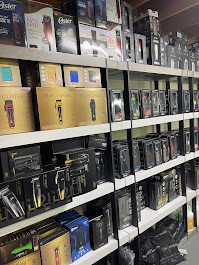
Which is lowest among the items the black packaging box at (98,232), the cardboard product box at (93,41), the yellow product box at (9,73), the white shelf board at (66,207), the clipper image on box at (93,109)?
the black packaging box at (98,232)

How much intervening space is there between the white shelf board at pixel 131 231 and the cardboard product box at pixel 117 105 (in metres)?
0.96

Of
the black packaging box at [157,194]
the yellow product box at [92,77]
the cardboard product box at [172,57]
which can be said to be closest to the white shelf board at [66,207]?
the black packaging box at [157,194]

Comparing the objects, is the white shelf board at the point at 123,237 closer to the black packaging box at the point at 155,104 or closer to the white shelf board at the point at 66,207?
the white shelf board at the point at 66,207

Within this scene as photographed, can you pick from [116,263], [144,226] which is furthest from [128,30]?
[116,263]

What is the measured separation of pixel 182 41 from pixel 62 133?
1903 mm

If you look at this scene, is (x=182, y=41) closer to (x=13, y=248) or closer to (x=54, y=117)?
(x=54, y=117)

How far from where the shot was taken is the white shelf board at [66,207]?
112 centimetres

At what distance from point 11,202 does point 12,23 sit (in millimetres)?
1014

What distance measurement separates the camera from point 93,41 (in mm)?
1516

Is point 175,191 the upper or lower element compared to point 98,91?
lower

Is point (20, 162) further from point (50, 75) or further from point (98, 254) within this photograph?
point (98, 254)

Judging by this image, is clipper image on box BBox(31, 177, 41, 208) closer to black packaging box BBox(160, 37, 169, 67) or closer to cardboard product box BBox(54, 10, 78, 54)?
cardboard product box BBox(54, 10, 78, 54)

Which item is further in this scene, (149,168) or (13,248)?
(149,168)

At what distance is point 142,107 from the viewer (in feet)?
6.23
